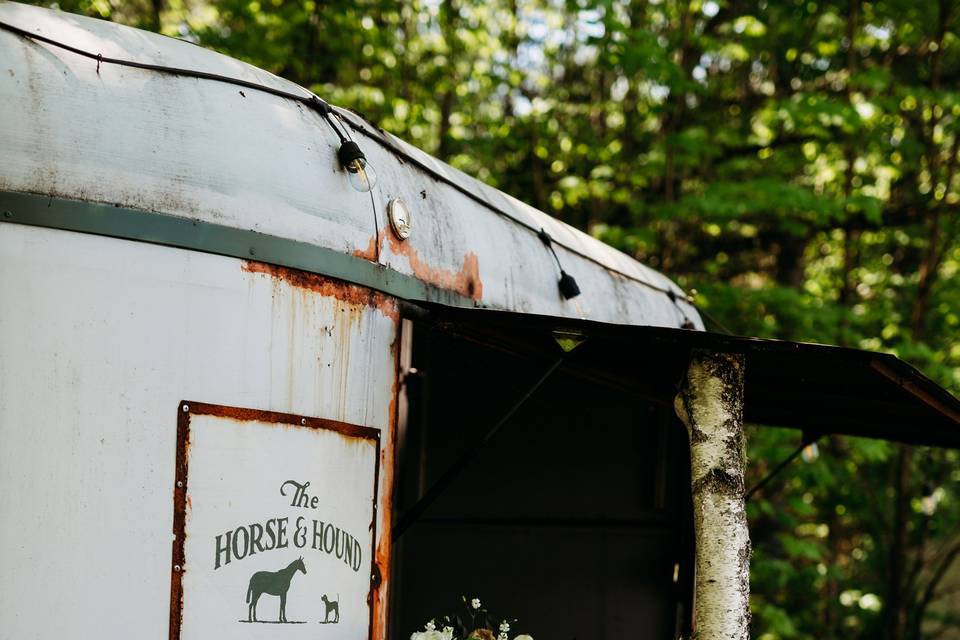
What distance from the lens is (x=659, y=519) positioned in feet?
22.3

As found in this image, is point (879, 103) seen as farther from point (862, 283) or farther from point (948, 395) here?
point (948, 395)

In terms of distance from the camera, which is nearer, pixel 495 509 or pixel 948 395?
pixel 948 395

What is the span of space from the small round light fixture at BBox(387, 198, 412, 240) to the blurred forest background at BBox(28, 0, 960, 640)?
685 cm

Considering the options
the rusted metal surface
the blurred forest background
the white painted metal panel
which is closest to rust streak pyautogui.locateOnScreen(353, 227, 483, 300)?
the rusted metal surface

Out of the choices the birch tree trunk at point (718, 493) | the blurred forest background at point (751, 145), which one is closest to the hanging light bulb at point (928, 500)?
the blurred forest background at point (751, 145)

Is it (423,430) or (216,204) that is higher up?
(216,204)

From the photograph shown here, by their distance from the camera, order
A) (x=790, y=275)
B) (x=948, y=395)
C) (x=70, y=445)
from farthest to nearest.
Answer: (x=790, y=275), (x=948, y=395), (x=70, y=445)

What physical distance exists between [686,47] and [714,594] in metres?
8.81

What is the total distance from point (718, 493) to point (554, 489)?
2.03 m

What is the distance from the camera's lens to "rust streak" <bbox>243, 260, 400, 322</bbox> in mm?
3898

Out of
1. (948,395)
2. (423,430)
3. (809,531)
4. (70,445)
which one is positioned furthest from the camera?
(809,531)

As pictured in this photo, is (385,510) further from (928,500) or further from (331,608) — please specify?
(928,500)

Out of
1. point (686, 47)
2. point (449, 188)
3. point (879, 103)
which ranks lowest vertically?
point (449, 188)

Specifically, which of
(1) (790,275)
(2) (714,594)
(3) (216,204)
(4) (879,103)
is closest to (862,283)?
(1) (790,275)
